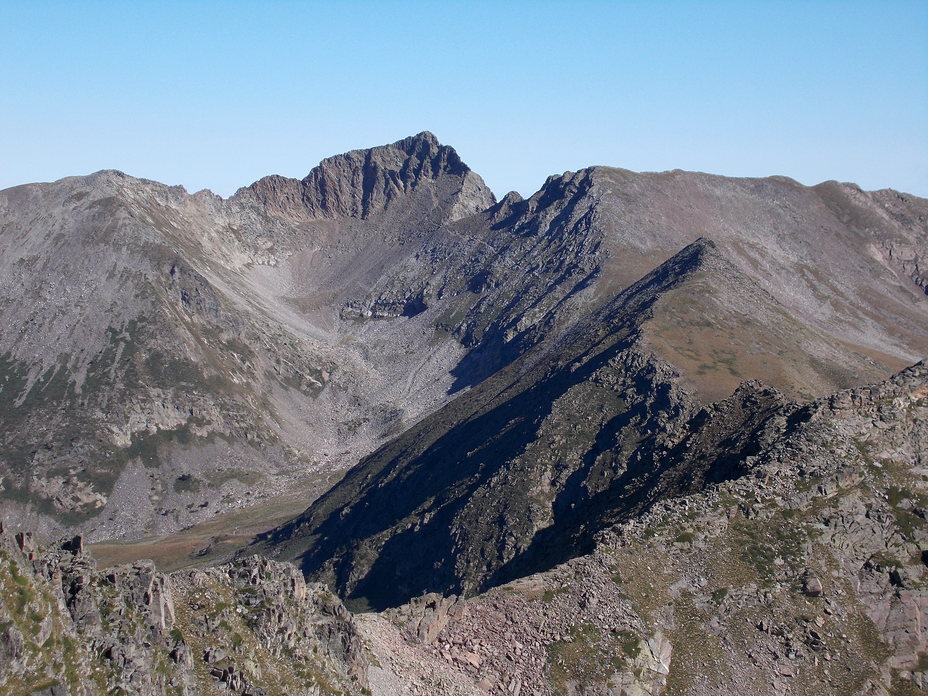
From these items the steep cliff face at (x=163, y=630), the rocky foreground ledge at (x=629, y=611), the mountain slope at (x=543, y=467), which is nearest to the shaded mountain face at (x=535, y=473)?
the mountain slope at (x=543, y=467)

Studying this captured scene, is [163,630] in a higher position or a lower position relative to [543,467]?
higher

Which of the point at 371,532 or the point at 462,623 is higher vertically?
the point at 462,623

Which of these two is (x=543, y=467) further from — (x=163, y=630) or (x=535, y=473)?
(x=163, y=630)

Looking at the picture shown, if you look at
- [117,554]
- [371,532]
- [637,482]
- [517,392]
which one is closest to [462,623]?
[637,482]

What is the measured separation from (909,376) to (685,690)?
32.1m

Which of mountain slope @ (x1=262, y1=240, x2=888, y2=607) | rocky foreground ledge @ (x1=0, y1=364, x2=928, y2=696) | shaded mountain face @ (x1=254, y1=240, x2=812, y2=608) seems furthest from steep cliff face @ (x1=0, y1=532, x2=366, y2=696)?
shaded mountain face @ (x1=254, y1=240, x2=812, y2=608)

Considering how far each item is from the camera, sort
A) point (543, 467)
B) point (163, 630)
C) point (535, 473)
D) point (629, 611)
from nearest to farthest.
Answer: point (163, 630) < point (629, 611) < point (535, 473) < point (543, 467)

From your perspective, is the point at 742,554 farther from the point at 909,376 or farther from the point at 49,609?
the point at 49,609

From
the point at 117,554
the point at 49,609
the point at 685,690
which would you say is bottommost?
the point at 117,554

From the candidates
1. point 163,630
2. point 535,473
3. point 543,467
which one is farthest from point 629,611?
point 543,467

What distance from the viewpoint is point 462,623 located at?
2023 inches

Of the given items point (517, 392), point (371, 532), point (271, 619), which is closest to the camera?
point (271, 619)

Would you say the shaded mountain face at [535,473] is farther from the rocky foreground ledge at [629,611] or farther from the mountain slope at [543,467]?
the rocky foreground ledge at [629,611]

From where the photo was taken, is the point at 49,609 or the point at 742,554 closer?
the point at 49,609
